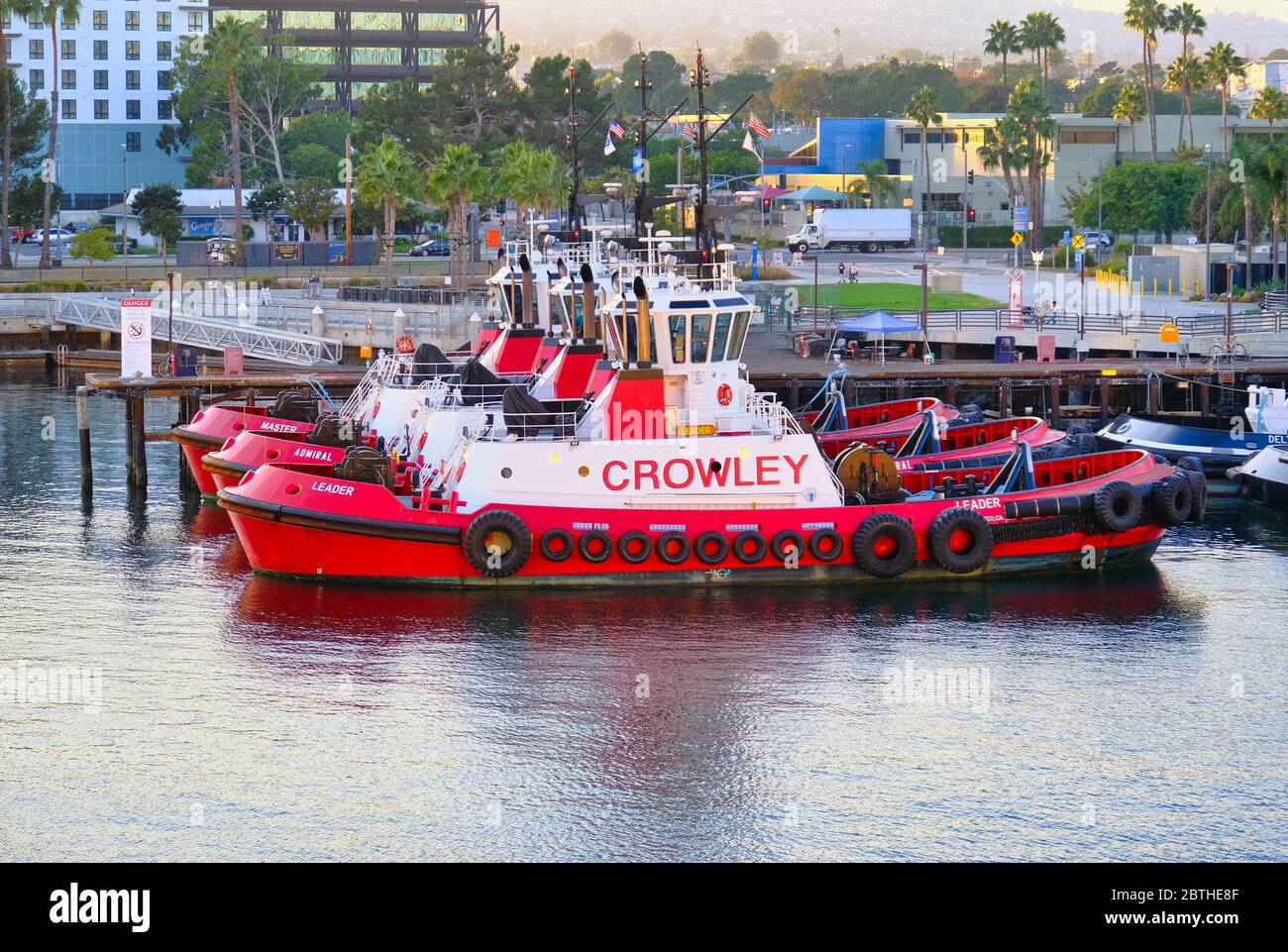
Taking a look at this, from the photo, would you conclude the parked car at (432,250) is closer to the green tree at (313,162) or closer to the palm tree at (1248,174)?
the green tree at (313,162)

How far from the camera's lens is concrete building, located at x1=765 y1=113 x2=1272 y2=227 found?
12488 centimetres

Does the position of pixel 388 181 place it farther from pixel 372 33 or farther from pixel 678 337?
pixel 372 33

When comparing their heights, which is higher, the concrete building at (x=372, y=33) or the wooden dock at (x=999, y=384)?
the concrete building at (x=372, y=33)

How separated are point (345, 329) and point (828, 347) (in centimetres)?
1905

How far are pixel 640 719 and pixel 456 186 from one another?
59290 mm

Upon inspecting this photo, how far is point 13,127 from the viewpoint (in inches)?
4156

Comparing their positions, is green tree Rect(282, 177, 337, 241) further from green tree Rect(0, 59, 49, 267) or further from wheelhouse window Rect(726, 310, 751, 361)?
wheelhouse window Rect(726, 310, 751, 361)

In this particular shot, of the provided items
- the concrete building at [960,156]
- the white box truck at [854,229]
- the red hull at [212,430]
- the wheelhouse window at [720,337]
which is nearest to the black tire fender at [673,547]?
the wheelhouse window at [720,337]

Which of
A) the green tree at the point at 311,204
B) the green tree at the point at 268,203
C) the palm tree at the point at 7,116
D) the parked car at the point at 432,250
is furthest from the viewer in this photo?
the green tree at the point at 268,203

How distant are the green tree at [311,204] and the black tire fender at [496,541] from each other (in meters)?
75.6

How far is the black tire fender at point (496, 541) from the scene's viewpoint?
3444 centimetres

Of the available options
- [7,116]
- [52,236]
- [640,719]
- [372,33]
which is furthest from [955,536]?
[372,33]
